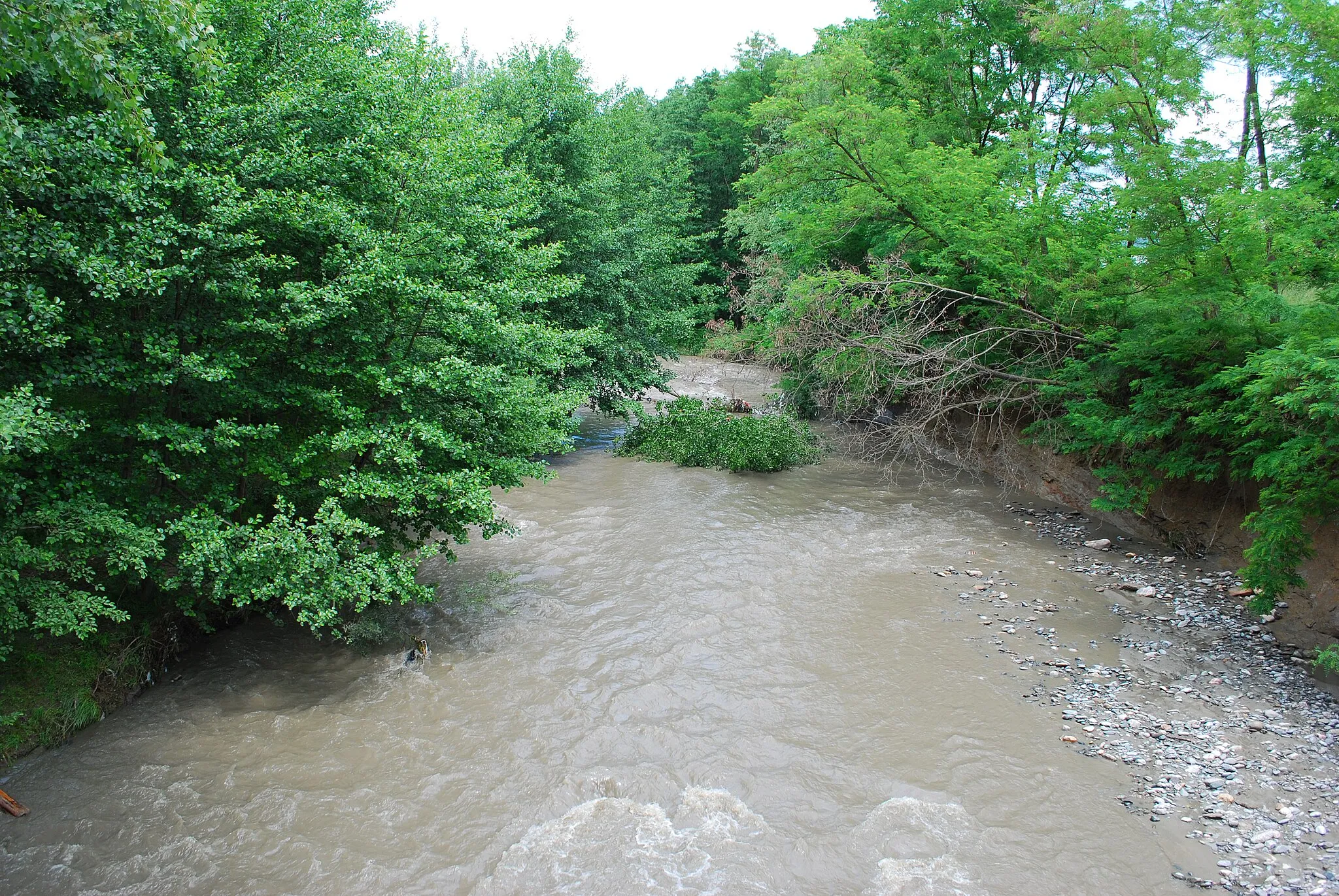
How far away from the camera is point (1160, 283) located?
10.5 metres

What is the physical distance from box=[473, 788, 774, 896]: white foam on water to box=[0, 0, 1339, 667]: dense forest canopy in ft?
9.39

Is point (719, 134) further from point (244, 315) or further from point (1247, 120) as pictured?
point (244, 315)

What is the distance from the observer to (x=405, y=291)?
771cm

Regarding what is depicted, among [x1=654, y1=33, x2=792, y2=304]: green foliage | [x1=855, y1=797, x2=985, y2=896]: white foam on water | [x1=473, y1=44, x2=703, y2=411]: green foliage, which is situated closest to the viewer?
[x1=855, y1=797, x2=985, y2=896]: white foam on water

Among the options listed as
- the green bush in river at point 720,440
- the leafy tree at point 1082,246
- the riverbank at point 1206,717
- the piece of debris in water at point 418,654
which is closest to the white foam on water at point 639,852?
the piece of debris in water at point 418,654

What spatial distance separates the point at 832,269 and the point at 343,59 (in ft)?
41.5

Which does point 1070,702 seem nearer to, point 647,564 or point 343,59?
point 647,564

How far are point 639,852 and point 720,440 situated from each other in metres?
12.1

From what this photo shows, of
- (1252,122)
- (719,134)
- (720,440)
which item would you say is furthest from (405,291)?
(719,134)

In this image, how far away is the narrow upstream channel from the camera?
18.1 ft

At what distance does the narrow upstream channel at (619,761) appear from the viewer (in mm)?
5527

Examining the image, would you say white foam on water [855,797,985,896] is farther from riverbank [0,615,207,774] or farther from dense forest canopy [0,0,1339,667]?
riverbank [0,615,207,774]

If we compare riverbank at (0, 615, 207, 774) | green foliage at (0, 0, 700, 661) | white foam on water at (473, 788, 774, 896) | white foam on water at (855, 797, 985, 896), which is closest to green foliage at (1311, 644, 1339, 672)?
white foam on water at (855, 797, 985, 896)

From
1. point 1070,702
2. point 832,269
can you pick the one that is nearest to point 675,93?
point 832,269
